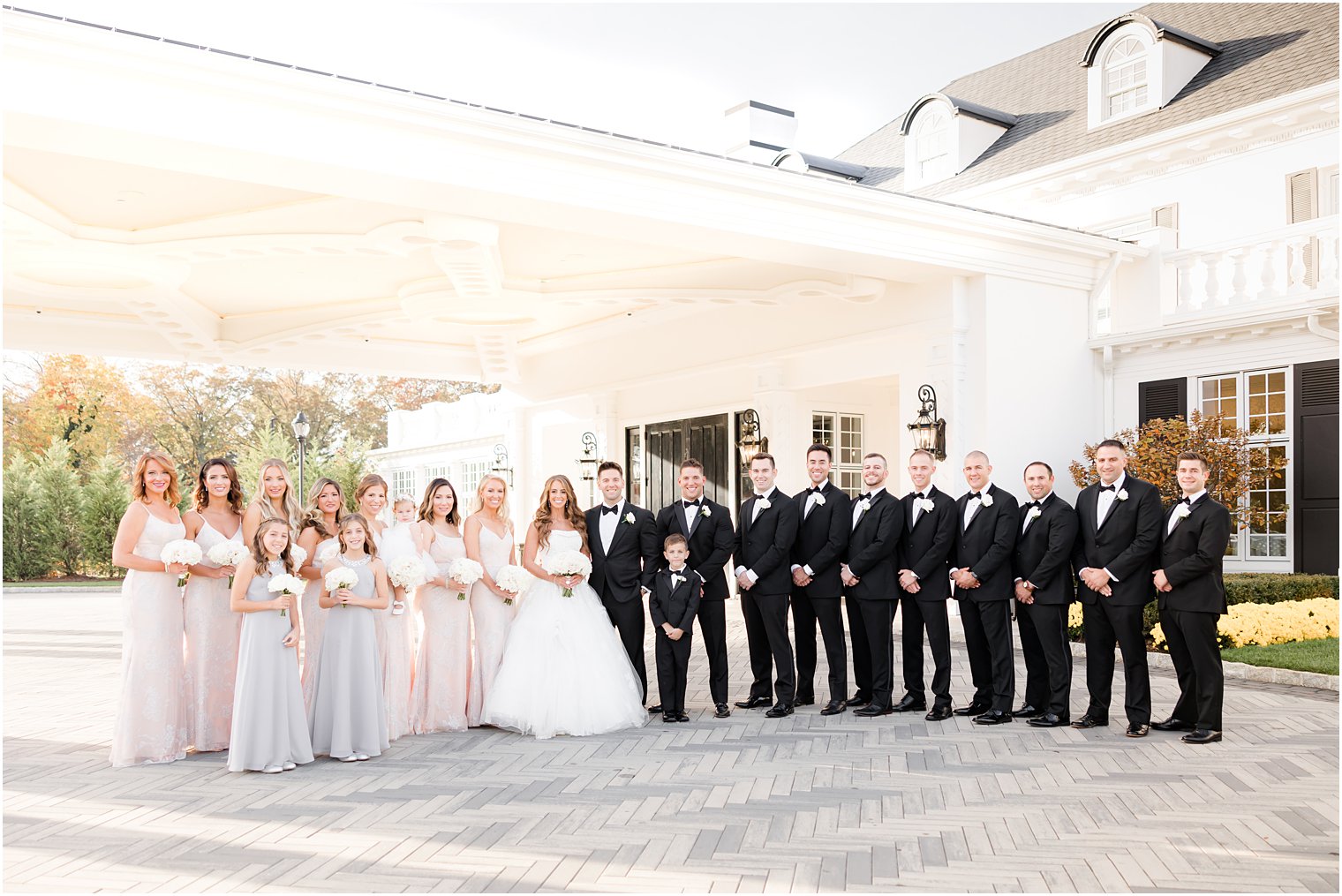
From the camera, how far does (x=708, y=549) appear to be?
8.77m

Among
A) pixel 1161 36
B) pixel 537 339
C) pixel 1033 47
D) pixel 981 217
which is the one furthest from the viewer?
pixel 1033 47

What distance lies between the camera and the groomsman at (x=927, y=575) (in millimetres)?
8500

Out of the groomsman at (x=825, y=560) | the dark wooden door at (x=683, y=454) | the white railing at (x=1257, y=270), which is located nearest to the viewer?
the groomsman at (x=825, y=560)

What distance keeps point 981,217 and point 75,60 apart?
9685 millimetres

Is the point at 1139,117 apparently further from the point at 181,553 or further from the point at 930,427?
the point at 181,553

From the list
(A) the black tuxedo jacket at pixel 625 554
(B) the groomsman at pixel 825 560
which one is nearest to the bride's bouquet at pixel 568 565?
(A) the black tuxedo jacket at pixel 625 554

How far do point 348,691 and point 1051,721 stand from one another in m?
5.11

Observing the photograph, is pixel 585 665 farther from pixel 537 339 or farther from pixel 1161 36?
pixel 1161 36

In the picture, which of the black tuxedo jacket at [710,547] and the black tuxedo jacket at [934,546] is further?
the black tuxedo jacket at [710,547]

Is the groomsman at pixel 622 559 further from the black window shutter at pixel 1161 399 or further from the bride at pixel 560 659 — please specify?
the black window shutter at pixel 1161 399

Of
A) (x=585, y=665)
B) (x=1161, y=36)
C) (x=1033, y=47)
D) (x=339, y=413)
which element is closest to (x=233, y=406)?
(x=339, y=413)

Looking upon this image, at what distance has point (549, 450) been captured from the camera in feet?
74.6

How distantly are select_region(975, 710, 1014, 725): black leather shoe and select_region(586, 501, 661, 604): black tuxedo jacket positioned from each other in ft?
8.95

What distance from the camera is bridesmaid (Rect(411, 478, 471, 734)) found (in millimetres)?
8102
